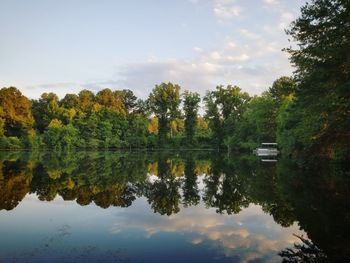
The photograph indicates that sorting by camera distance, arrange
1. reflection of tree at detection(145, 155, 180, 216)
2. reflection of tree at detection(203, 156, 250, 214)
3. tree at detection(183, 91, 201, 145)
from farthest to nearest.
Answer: tree at detection(183, 91, 201, 145), reflection of tree at detection(203, 156, 250, 214), reflection of tree at detection(145, 155, 180, 216)

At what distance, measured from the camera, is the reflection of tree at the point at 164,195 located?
15.9 m

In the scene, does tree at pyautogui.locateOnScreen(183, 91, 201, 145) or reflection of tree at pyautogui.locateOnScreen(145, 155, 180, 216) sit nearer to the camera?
reflection of tree at pyautogui.locateOnScreen(145, 155, 180, 216)

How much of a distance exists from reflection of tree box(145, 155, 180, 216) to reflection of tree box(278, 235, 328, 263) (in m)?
5.97

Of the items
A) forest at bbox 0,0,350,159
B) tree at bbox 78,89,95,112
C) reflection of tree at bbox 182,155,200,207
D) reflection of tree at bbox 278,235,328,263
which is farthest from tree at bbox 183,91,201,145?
reflection of tree at bbox 278,235,328,263

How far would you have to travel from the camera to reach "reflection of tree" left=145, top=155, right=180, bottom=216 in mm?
15877

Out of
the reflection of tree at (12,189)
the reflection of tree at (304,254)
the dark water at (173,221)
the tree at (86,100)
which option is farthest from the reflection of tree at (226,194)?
the tree at (86,100)

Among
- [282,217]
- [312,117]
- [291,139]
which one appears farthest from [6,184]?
[291,139]

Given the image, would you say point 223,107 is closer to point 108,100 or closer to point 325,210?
point 108,100

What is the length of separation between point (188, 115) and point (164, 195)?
270ft

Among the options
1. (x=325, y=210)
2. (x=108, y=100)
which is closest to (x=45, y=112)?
(x=108, y=100)

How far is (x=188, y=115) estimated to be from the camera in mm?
101062

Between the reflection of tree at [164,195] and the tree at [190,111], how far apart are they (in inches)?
2827

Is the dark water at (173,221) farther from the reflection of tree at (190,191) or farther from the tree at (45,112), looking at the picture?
the tree at (45,112)

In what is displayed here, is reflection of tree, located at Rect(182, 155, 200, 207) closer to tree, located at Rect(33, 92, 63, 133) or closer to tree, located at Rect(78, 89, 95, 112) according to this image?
tree, located at Rect(33, 92, 63, 133)
